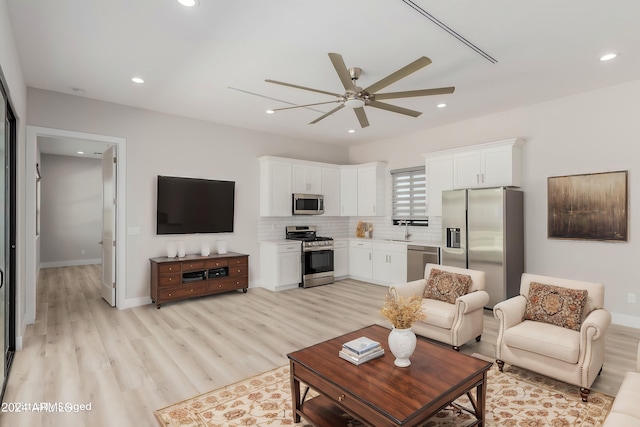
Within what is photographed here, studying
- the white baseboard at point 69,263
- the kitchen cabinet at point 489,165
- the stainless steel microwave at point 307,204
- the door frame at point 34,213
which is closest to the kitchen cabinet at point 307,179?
the stainless steel microwave at point 307,204

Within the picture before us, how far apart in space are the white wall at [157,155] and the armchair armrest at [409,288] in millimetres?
3395

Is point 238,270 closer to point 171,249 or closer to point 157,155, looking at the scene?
point 171,249

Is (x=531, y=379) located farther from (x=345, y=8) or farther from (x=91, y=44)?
(x=91, y=44)

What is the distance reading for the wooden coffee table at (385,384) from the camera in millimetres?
1809

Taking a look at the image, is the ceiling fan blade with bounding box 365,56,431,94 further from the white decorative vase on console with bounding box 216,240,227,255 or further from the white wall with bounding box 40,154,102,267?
the white wall with bounding box 40,154,102,267

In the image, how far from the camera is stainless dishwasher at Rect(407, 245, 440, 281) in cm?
566

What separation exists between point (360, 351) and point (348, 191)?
5.50m

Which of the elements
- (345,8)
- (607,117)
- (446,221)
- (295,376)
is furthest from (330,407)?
(607,117)

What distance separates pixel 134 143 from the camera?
17.1 feet

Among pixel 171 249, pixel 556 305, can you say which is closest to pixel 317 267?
pixel 171 249

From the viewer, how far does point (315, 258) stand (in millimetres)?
6602

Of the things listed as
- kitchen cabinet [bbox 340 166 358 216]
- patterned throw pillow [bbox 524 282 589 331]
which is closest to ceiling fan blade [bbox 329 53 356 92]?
patterned throw pillow [bbox 524 282 589 331]

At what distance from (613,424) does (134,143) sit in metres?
5.93

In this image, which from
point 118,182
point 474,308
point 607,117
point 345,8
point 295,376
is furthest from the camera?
point 118,182
